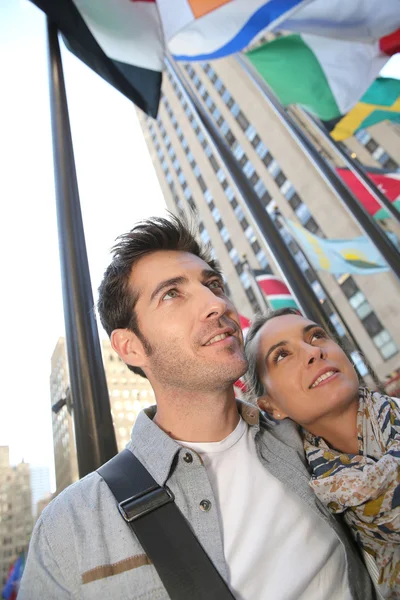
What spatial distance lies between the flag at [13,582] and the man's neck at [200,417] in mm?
1303

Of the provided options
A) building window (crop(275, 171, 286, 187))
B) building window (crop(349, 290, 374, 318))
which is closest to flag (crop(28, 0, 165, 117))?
building window (crop(349, 290, 374, 318))

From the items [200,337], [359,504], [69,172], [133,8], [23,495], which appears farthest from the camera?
[133,8]

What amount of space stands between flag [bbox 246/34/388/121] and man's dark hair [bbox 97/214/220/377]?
4.97 metres

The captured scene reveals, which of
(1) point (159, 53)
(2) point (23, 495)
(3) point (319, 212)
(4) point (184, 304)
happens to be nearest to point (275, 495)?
(4) point (184, 304)

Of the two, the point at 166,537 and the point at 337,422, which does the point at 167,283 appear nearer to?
the point at 337,422

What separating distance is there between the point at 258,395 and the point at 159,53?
5.19 metres

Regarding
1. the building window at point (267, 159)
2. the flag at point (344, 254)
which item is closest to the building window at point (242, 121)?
the building window at point (267, 159)

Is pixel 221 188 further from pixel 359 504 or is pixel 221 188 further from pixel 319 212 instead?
pixel 359 504

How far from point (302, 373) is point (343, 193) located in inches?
156

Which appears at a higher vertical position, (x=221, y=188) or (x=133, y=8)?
(x=221, y=188)

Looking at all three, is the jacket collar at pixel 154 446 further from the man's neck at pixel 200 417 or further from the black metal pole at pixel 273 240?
the black metal pole at pixel 273 240

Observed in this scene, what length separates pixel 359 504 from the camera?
2051mm

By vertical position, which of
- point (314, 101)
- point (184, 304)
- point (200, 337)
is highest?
point (314, 101)

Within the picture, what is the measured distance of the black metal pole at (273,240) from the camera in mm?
4738
